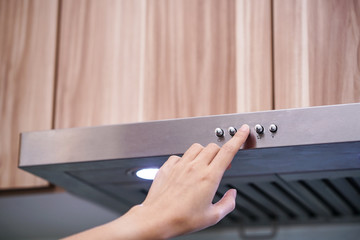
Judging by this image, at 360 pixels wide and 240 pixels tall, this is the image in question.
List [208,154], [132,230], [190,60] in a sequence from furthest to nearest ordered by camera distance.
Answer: [190,60], [208,154], [132,230]

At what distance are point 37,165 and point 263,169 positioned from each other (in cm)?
39

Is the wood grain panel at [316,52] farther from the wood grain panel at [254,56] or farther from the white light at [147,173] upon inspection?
the white light at [147,173]

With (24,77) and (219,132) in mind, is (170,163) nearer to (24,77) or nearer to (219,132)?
(219,132)

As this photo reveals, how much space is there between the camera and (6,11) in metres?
1.38

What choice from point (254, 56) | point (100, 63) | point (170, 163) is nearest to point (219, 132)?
point (170, 163)

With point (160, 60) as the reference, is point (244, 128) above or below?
below

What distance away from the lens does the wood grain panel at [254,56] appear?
3.56 feet

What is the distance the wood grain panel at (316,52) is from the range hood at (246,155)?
0.39 feet

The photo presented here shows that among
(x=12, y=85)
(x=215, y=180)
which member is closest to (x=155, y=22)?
(x=12, y=85)

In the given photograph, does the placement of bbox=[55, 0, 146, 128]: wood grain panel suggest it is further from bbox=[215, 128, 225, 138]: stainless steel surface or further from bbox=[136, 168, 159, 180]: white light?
bbox=[215, 128, 225, 138]: stainless steel surface

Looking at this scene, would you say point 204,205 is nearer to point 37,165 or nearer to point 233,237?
point 37,165

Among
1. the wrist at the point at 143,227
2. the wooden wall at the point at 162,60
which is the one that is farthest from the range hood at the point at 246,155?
the wrist at the point at 143,227

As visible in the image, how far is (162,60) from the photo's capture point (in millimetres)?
1184

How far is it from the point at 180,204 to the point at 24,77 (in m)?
0.68
